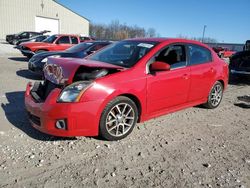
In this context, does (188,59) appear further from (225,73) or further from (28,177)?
(28,177)

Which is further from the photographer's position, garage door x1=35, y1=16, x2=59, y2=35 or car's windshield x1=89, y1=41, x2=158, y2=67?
garage door x1=35, y1=16, x2=59, y2=35

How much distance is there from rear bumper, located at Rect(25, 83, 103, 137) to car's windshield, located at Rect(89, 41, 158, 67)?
1.13 m

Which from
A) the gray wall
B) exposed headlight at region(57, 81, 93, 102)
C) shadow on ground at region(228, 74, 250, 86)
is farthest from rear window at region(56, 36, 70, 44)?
the gray wall

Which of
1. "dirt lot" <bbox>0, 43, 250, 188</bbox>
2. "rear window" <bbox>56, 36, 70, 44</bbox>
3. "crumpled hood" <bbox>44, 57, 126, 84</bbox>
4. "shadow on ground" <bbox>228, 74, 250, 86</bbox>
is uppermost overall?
"rear window" <bbox>56, 36, 70, 44</bbox>

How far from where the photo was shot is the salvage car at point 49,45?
582 inches

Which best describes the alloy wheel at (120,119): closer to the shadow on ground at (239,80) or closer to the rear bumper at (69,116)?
the rear bumper at (69,116)

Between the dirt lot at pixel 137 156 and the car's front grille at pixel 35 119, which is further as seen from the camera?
the car's front grille at pixel 35 119

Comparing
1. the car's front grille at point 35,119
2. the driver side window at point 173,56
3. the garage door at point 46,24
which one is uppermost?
the garage door at point 46,24

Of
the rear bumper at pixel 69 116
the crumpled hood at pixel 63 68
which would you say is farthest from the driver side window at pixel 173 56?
the rear bumper at pixel 69 116

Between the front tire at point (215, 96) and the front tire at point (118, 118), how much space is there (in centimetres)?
244

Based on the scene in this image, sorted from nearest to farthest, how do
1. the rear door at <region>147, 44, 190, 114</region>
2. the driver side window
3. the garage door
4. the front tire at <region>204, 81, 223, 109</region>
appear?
the rear door at <region>147, 44, 190, 114</region>, the driver side window, the front tire at <region>204, 81, 223, 109</region>, the garage door

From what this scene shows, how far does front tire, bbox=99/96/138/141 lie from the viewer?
4.05 meters

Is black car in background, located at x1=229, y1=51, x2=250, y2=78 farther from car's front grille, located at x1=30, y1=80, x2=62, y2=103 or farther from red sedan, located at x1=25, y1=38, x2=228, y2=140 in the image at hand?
car's front grille, located at x1=30, y1=80, x2=62, y2=103

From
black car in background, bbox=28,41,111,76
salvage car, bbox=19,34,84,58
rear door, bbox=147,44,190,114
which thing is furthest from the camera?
salvage car, bbox=19,34,84,58
